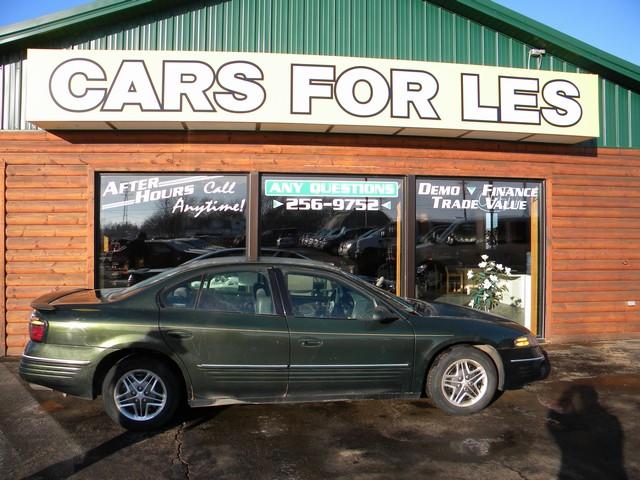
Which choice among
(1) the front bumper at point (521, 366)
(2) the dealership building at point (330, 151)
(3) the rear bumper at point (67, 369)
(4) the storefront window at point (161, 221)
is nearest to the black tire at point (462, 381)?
(1) the front bumper at point (521, 366)

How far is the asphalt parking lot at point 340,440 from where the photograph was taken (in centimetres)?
388

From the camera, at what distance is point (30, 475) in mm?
3768

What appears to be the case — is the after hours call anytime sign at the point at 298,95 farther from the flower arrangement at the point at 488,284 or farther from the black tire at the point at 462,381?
the black tire at the point at 462,381

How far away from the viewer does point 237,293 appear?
4871mm

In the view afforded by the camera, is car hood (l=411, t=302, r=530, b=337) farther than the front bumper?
No

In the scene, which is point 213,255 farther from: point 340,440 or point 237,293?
point 340,440

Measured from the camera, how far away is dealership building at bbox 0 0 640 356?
23.0ft

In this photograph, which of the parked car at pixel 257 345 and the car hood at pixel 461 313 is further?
the car hood at pixel 461 313

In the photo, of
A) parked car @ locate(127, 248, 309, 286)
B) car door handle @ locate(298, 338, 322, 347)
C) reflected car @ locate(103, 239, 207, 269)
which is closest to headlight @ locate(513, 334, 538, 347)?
car door handle @ locate(298, 338, 322, 347)

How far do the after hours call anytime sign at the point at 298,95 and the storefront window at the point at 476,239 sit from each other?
1.04 metres

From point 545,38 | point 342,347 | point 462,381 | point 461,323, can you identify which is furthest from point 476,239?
point 342,347

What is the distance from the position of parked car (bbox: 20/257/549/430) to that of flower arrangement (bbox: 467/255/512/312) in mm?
3257

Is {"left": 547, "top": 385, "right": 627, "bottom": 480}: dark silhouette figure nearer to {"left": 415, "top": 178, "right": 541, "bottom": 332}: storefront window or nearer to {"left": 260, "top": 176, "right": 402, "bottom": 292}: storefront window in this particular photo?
{"left": 415, "top": 178, "right": 541, "bottom": 332}: storefront window

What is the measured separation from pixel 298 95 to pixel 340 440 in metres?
4.44
